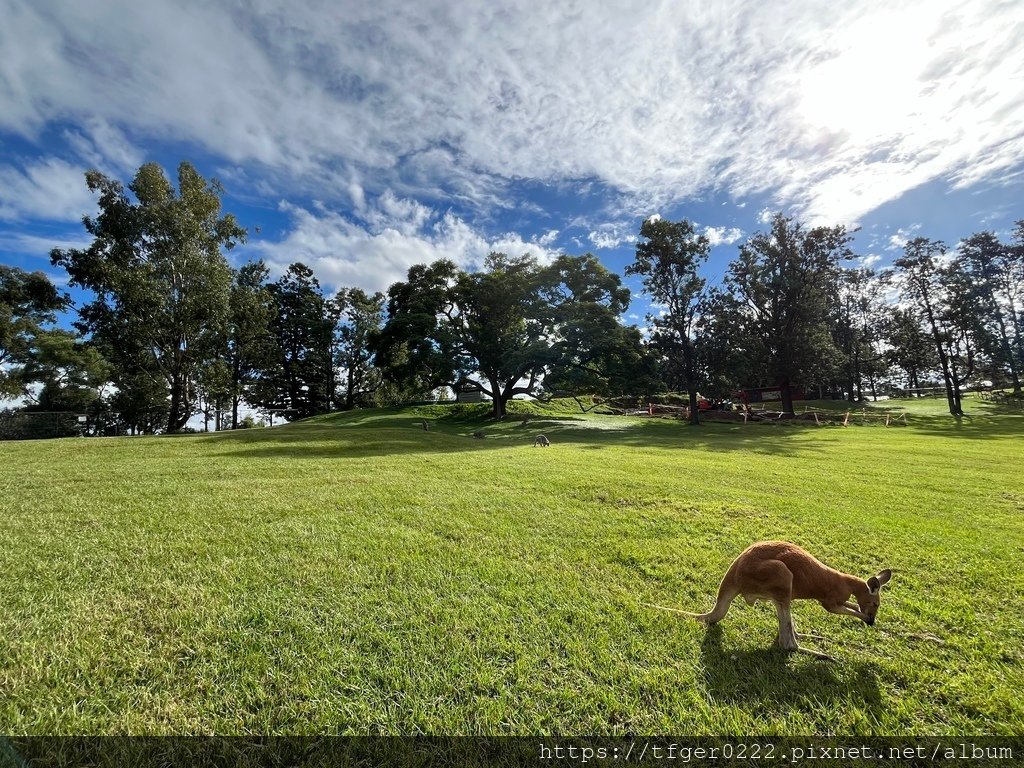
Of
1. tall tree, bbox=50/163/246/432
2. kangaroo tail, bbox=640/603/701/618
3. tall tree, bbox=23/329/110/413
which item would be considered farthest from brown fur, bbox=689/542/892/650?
tall tree, bbox=23/329/110/413

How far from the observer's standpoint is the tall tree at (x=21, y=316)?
90.9 ft

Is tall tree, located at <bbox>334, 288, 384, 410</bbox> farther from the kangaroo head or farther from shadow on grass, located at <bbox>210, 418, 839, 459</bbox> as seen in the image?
the kangaroo head

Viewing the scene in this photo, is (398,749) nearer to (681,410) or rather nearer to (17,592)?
(17,592)

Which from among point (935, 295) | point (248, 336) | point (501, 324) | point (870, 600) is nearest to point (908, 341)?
point (935, 295)

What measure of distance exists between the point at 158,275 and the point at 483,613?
26.8m

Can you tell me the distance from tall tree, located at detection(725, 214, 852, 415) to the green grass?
81.6 ft

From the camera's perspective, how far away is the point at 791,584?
260cm

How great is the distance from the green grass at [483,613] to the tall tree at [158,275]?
16.8 m

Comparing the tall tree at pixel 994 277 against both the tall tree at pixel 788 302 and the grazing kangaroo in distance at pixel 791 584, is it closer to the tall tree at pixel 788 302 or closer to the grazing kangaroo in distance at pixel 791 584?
the tall tree at pixel 788 302

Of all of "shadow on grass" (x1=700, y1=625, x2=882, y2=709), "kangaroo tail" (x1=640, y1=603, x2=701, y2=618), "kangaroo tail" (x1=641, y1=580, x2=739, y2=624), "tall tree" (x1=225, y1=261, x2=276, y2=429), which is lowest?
"shadow on grass" (x1=700, y1=625, x2=882, y2=709)

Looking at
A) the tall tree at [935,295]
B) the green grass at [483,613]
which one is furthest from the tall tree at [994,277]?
the green grass at [483,613]

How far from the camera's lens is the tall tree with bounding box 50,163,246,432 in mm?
20734

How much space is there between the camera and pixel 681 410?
34.2 m

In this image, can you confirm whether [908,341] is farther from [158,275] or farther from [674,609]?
[158,275]
